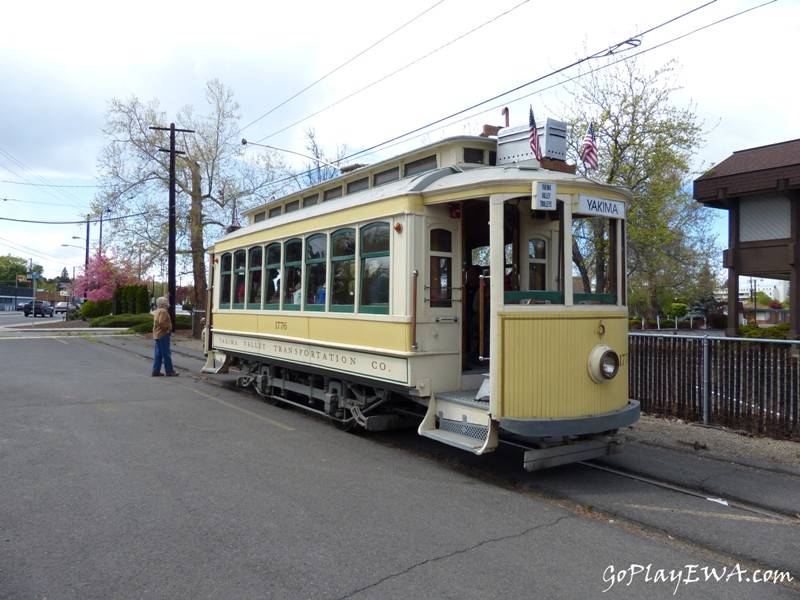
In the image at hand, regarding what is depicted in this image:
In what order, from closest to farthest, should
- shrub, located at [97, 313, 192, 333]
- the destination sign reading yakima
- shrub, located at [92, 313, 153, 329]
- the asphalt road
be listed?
the asphalt road → the destination sign reading yakima → shrub, located at [97, 313, 192, 333] → shrub, located at [92, 313, 153, 329]

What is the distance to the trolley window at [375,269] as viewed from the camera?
693cm

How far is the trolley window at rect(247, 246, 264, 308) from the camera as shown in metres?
10.3

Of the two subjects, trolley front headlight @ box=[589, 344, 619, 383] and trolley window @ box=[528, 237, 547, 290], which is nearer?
trolley front headlight @ box=[589, 344, 619, 383]

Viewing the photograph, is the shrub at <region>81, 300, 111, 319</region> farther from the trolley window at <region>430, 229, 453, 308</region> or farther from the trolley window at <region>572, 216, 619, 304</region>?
the trolley window at <region>430, 229, 453, 308</region>

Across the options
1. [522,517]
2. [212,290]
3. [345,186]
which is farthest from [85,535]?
[212,290]

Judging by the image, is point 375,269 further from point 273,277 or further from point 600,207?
point 273,277

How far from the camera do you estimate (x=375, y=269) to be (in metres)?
7.13

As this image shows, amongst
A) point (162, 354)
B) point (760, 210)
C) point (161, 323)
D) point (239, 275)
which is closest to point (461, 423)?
point (239, 275)

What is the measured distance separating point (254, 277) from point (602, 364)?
6.69 metres

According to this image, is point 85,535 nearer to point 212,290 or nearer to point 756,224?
point 212,290

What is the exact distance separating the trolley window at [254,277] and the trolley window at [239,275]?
306mm

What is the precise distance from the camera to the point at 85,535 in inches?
168

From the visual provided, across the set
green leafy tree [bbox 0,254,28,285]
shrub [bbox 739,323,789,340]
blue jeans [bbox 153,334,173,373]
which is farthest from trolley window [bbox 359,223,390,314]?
green leafy tree [bbox 0,254,28,285]

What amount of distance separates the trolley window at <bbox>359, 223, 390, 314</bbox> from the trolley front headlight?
235cm
